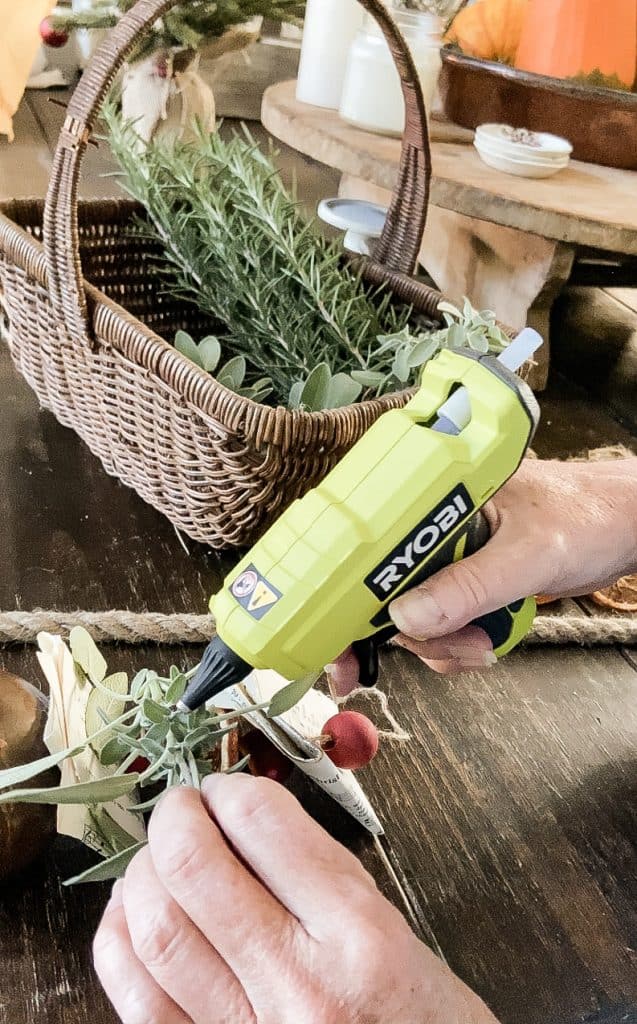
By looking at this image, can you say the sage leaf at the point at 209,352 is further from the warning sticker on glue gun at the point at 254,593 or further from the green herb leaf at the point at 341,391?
the warning sticker on glue gun at the point at 254,593

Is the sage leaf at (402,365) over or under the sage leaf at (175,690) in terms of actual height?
over

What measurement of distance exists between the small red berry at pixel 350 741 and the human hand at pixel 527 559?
4cm

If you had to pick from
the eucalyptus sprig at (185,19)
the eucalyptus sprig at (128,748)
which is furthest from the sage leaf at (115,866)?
the eucalyptus sprig at (185,19)

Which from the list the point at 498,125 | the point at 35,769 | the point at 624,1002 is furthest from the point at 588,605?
the point at 498,125

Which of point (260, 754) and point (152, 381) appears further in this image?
point (152, 381)

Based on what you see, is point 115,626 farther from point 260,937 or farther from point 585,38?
point 585,38

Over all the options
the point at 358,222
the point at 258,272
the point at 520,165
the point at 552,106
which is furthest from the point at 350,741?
the point at 552,106

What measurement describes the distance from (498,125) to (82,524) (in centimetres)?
71

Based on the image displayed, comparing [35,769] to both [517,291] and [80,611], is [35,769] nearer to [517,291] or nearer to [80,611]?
[80,611]

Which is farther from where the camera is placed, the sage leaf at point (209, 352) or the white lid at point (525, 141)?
the white lid at point (525, 141)

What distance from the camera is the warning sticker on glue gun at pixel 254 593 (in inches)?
13.6

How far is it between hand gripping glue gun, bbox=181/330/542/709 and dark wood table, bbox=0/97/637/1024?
0.12m

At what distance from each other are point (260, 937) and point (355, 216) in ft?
2.41

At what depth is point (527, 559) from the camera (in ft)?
1.40
